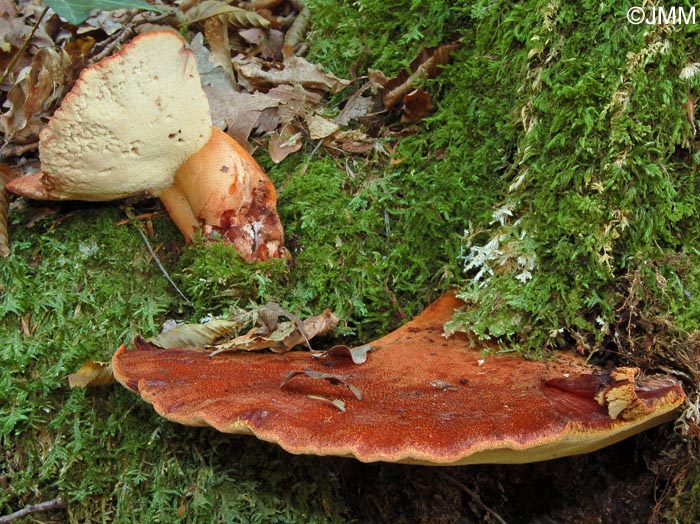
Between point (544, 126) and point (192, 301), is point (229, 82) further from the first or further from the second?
point (544, 126)

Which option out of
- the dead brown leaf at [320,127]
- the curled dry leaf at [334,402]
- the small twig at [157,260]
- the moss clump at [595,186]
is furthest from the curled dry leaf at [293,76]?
the curled dry leaf at [334,402]

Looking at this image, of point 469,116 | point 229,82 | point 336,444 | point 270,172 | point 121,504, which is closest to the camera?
point 336,444

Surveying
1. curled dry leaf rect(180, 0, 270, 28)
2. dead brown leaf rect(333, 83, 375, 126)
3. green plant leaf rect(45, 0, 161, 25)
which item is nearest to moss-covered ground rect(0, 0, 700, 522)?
dead brown leaf rect(333, 83, 375, 126)

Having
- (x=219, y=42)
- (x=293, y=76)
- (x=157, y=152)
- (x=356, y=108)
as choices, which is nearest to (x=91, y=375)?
(x=157, y=152)

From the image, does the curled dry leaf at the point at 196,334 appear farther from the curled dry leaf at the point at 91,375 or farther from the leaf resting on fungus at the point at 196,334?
the curled dry leaf at the point at 91,375

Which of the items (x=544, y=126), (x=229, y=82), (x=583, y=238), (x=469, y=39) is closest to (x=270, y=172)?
(x=229, y=82)
